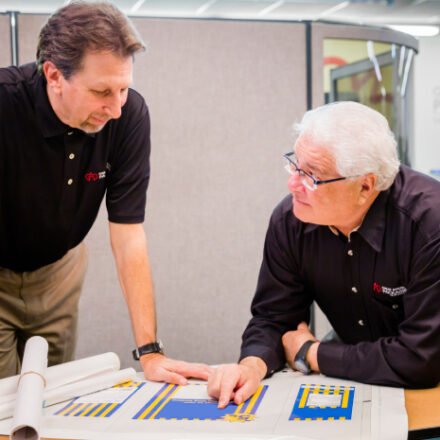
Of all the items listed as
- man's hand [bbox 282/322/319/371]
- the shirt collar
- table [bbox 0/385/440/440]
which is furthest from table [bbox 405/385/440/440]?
the shirt collar

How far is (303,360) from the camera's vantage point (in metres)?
1.57

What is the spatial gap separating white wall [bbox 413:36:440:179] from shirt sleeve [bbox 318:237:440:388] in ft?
22.5

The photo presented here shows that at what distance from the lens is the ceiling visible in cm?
817

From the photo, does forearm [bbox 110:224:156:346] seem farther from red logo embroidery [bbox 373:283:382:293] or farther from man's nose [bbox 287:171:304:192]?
red logo embroidery [bbox 373:283:382:293]

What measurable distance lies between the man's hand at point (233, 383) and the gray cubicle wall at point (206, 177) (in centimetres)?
148

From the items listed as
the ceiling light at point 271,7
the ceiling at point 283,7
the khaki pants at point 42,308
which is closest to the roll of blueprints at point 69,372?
the khaki pants at point 42,308

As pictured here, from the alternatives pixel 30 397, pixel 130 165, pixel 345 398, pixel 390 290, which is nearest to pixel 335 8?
pixel 130 165

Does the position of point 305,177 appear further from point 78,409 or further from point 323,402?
point 78,409

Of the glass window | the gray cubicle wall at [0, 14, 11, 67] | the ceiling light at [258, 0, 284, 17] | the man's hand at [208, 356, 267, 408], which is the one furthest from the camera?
the ceiling light at [258, 0, 284, 17]

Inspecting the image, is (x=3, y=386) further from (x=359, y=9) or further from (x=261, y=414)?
(x=359, y=9)

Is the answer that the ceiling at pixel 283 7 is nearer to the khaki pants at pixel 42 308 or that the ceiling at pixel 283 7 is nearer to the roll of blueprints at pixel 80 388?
the khaki pants at pixel 42 308

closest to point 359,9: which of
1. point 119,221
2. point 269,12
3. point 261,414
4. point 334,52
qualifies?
point 269,12

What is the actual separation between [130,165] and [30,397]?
0.82m

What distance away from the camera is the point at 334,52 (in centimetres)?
308
